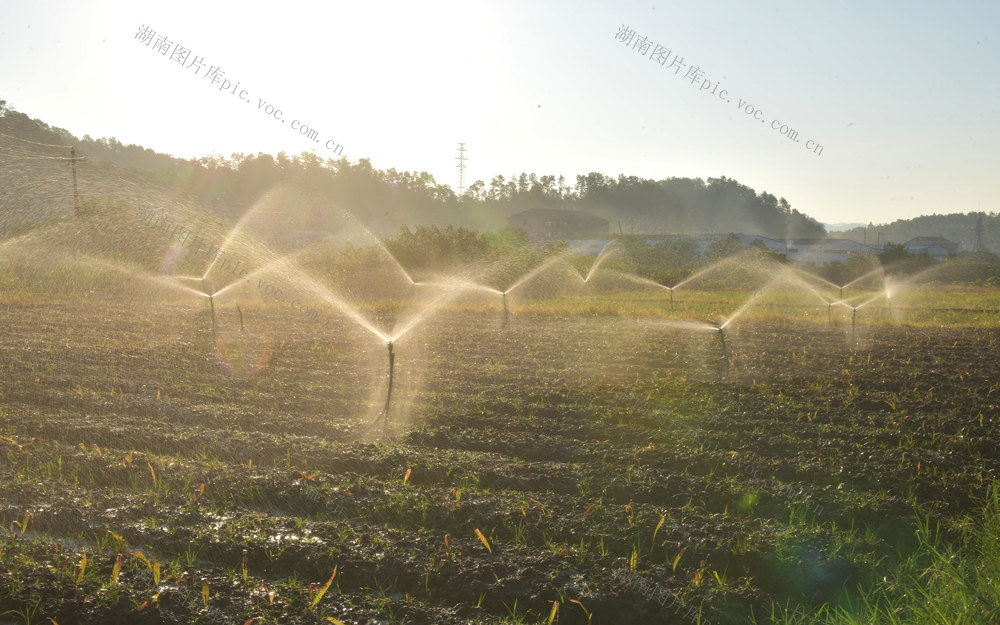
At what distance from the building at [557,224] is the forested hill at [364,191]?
7787mm

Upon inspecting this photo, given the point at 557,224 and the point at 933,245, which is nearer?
the point at 557,224

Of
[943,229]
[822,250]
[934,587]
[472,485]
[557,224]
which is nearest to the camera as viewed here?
[934,587]

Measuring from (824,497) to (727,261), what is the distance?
43432mm

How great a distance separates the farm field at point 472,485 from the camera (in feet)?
13.1

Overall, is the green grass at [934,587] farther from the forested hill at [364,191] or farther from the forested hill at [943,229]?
the forested hill at [943,229]

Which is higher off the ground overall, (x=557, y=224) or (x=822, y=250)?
(x=557, y=224)

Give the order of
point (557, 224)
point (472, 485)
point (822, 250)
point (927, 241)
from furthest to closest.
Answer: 1. point (927, 241)
2. point (557, 224)
3. point (822, 250)
4. point (472, 485)

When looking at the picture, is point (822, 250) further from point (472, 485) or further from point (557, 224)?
point (472, 485)

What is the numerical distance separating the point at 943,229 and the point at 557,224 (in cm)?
15379

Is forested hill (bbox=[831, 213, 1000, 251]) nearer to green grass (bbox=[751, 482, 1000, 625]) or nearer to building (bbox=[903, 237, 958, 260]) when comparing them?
building (bbox=[903, 237, 958, 260])

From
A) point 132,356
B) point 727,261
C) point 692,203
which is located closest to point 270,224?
point 727,261

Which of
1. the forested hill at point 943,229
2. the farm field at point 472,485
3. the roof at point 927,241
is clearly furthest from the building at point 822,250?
the forested hill at point 943,229

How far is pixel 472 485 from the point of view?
221 inches

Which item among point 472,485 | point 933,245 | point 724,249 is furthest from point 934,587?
point 933,245
